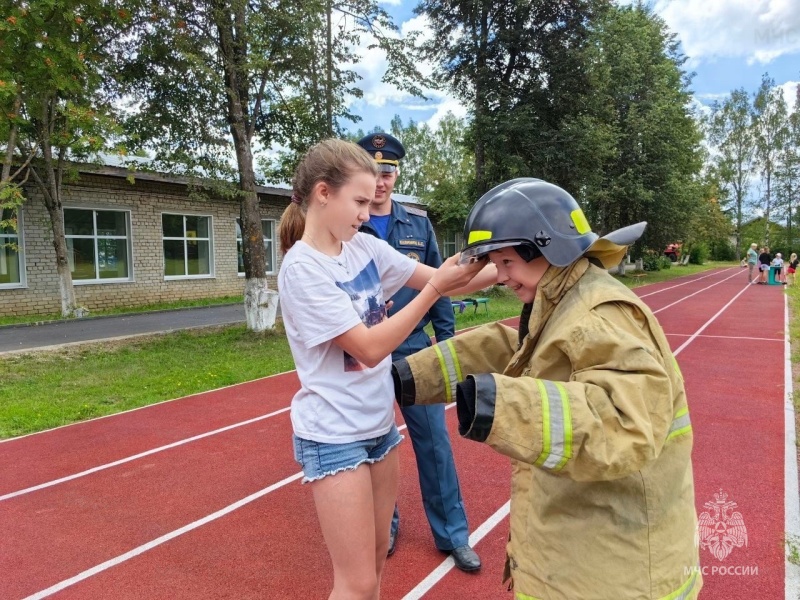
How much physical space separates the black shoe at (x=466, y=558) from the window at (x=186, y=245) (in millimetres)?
17196

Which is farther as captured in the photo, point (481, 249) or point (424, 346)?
point (424, 346)

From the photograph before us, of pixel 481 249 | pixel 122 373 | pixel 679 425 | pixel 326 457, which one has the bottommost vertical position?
pixel 122 373

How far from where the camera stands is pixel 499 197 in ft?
4.80

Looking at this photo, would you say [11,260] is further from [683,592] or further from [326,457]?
[683,592]

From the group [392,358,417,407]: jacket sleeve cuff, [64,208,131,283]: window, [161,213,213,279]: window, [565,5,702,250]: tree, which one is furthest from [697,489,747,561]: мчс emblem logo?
[565,5,702,250]: tree

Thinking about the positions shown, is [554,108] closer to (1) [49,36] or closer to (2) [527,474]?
(1) [49,36]

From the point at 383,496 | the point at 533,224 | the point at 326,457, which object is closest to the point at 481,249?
the point at 533,224

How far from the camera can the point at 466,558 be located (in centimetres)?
314

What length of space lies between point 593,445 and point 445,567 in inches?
96.9

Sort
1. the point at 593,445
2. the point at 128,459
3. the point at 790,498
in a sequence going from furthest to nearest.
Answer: the point at 128,459 < the point at 790,498 < the point at 593,445

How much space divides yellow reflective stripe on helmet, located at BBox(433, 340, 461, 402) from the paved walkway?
34.4 feet

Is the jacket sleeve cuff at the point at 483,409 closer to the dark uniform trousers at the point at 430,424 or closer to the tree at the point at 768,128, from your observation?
the dark uniform trousers at the point at 430,424

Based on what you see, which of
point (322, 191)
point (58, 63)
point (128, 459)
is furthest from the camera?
point (58, 63)

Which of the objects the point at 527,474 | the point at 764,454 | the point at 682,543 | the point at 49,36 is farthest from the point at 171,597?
the point at 49,36
